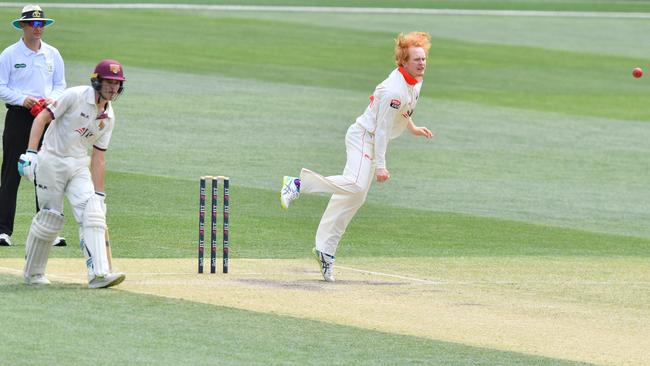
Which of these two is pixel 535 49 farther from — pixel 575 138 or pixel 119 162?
pixel 119 162

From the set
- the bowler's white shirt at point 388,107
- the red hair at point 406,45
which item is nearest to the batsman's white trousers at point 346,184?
the bowler's white shirt at point 388,107

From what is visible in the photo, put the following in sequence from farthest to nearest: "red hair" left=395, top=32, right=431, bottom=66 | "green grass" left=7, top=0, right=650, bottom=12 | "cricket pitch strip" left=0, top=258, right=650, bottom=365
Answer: "green grass" left=7, top=0, right=650, bottom=12 < "red hair" left=395, top=32, right=431, bottom=66 < "cricket pitch strip" left=0, top=258, right=650, bottom=365

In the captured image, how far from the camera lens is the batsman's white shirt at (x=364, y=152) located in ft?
37.9

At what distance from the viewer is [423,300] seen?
11.0m

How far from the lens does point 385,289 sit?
11.5m

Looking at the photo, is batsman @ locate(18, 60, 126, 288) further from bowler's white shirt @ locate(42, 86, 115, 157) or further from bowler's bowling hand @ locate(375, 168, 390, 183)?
bowler's bowling hand @ locate(375, 168, 390, 183)

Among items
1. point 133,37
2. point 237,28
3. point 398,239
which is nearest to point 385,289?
point 398,239

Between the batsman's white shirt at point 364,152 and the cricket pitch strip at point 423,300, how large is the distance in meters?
0.51

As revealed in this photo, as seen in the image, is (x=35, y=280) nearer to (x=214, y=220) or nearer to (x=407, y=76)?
(x=214, y=220)

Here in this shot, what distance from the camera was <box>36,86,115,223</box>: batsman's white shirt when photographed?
10.4m

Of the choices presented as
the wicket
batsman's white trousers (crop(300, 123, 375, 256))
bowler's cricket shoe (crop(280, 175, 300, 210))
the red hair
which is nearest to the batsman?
the wicket

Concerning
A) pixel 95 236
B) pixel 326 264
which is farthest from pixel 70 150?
pixel 326 264

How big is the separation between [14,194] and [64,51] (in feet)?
55.4

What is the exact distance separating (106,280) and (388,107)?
8.78 ft
